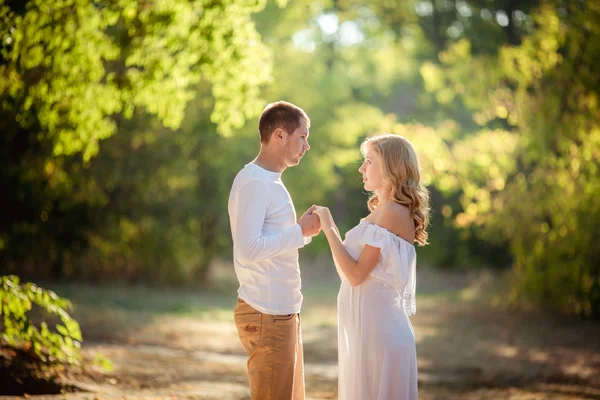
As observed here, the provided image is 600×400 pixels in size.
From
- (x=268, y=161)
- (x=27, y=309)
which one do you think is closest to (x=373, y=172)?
(x=268, y=161)

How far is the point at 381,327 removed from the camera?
14.8 feet

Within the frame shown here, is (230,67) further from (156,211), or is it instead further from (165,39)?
(156,211)

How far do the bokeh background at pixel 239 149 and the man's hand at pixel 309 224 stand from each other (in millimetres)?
3920

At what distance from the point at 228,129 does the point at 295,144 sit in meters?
5.42

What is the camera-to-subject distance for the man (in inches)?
168

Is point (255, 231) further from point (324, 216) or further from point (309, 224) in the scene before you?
point (324, 216)

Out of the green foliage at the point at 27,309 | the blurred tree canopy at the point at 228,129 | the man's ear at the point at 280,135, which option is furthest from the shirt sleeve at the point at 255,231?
the blurred tree canopy at the point at 228,129

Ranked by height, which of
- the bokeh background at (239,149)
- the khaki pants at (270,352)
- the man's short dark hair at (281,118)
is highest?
the bokeh background at (239,149)

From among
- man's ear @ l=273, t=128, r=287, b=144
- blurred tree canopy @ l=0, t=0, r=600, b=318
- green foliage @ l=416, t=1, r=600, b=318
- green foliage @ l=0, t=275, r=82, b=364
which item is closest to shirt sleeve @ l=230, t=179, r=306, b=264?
man's ear @ l=273, t=128, r=287, b=144

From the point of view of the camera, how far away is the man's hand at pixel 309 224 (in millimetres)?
4387

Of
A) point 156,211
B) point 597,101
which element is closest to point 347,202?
point 156,211

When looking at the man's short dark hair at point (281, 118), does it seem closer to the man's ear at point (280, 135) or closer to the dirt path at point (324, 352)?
the man's ear at point (280, 135)

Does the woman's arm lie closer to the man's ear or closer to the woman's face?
the woman's face

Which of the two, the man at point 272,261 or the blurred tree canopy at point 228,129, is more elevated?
the blurred tree canopy at point 228,129
